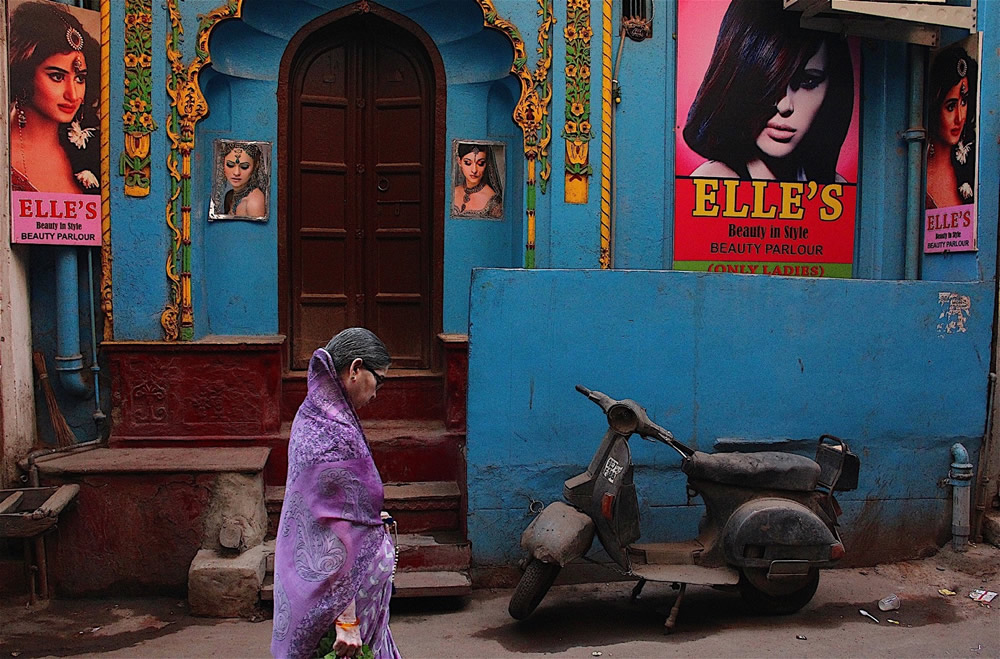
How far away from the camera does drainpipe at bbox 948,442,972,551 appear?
239 inches

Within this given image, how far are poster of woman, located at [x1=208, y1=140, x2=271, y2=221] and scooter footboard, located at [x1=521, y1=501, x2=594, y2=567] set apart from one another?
130 inches

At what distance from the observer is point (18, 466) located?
5.76 metres

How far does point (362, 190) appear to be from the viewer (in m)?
7.00

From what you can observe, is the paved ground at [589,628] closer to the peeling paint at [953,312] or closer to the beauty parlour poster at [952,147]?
the peeling paint at [953,312]

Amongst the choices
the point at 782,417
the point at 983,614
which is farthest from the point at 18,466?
the point at 983,614

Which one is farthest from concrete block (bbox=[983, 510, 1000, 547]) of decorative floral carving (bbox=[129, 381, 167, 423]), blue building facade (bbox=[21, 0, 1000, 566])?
decorative floral carving (bbox=[129, 381, 167, 423])

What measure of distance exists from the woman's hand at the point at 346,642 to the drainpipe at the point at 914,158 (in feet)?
19.3

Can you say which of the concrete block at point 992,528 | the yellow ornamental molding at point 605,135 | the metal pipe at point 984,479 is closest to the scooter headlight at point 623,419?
the yellow ornamental molding at point 605,135

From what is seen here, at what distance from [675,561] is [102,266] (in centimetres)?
419

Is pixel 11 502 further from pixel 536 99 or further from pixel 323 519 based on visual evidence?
pixel 536 99

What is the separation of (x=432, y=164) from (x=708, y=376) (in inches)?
106

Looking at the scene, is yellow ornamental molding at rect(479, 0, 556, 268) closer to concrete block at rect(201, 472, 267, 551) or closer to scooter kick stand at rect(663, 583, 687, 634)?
concrete block at rect(201, 472, 267, 551)

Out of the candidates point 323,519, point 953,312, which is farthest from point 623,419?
point 953,312

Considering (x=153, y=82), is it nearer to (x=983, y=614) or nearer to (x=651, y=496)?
(x=651, y=496)
